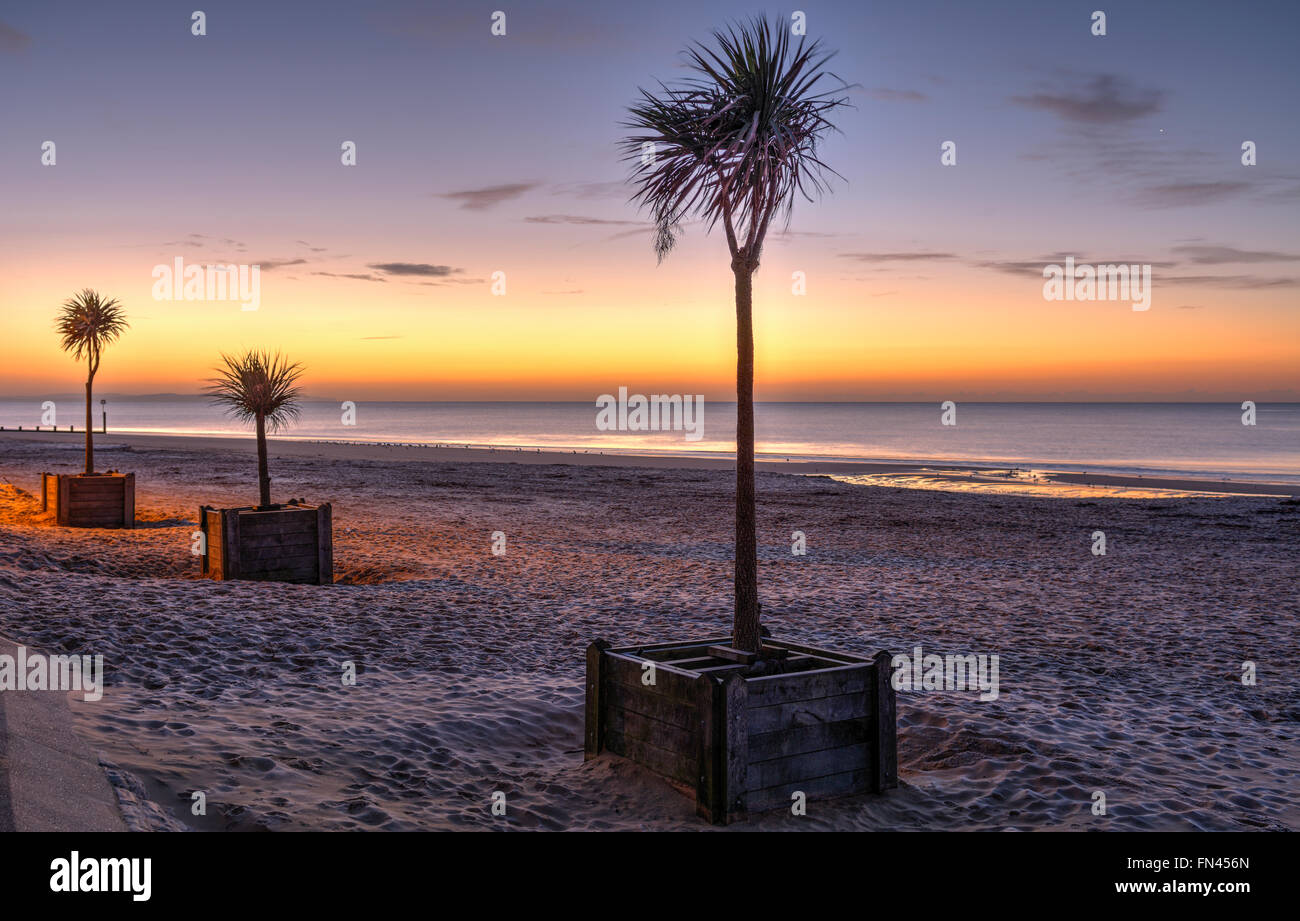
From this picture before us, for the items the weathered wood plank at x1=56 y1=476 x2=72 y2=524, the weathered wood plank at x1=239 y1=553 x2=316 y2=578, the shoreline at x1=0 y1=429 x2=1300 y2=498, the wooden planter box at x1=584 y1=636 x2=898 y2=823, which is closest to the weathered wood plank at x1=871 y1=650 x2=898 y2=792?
the wooden planter box at x1=584 y1=636 x2=898 y2=823

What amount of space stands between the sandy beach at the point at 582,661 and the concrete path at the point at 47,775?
202 millimetres

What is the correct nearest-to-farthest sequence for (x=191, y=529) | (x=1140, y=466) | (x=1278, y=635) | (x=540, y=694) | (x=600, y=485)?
(x=540, y=694) < (x=1278, y=635) < (x=191, y=529) < (x=600, y=485) < (x=1140, y=466)

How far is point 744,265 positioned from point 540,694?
174 inches

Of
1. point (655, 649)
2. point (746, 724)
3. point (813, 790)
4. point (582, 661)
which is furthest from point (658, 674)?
point (582, 661)

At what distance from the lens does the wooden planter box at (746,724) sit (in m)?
5.69

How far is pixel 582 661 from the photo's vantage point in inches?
387

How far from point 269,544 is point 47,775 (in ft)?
28.3

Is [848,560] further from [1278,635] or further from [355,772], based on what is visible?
[355,772]

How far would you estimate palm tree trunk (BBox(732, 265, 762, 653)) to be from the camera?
6.15 m

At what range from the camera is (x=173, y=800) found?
541 centimetres

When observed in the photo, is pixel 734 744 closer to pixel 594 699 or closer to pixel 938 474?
pixel 594 699

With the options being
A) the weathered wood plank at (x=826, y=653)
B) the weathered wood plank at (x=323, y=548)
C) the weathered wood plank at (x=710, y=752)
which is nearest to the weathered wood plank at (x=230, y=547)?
the weathered wood plank at (x=323, y=548)

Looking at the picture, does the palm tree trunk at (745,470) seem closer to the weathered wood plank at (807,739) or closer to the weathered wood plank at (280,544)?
the weathered wood plank at (807,739)
